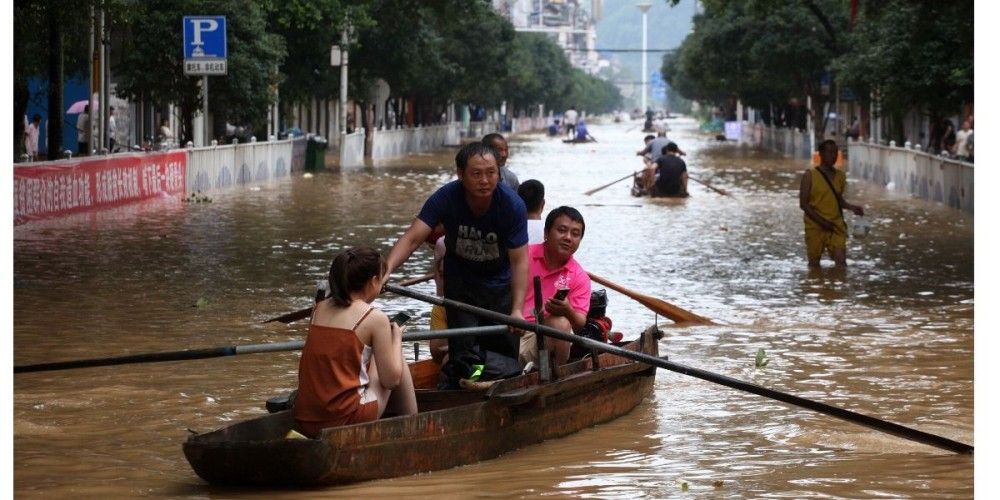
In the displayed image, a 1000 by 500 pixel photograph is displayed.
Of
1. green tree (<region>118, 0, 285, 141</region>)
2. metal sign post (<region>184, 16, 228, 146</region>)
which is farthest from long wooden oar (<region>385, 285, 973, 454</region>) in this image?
green tree (<region>118, 0, 285, 141</region>)

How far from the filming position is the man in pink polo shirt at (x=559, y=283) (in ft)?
32.9

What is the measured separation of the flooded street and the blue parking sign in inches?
200

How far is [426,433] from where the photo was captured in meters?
8.68

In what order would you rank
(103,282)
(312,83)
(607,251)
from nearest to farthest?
(103,282) → (607,251) → (312,83)

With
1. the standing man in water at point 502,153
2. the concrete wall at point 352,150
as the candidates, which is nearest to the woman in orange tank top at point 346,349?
the standing man in water at point 502,153

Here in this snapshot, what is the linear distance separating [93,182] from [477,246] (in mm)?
19703

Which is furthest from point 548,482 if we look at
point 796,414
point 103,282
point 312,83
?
point 312,83

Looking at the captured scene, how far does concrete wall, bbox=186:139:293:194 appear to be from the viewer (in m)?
34.9

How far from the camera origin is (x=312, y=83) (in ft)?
171

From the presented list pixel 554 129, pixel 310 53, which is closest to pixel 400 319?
pixel 310 53

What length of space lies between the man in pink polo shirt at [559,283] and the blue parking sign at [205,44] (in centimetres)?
2497

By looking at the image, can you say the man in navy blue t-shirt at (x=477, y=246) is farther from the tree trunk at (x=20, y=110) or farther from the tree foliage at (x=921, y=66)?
the tree foliage at (x=921, y=66)

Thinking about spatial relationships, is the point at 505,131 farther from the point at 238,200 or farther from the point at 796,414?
the point at 796,414

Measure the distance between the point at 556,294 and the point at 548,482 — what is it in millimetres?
1549
